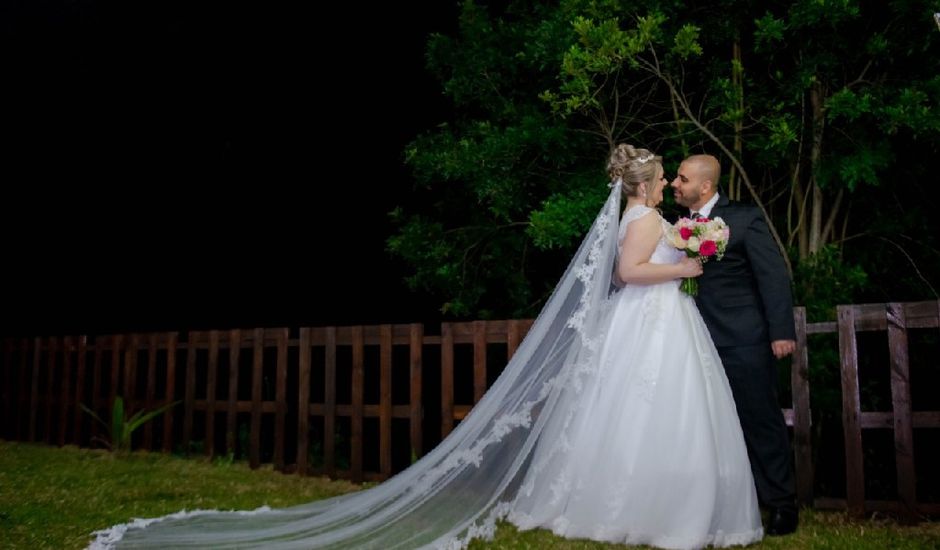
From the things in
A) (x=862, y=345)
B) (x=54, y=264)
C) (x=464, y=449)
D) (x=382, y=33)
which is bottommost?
(x=464, y=449)

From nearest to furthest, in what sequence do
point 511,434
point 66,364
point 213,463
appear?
point 511,434
point 213,463
point 66,364

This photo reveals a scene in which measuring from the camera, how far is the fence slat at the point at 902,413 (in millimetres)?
4602

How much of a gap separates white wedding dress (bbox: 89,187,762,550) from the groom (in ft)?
0.59

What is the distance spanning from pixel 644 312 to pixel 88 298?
1046 cm

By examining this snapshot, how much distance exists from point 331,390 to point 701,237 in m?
3.99

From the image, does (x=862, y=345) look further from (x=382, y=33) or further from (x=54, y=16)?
(x=54, y=16)

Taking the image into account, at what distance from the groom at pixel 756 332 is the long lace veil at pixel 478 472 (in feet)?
1.99

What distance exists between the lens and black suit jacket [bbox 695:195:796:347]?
4.22 m

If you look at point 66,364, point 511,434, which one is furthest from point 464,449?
point 66,364

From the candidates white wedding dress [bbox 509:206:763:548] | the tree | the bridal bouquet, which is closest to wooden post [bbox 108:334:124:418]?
the tree

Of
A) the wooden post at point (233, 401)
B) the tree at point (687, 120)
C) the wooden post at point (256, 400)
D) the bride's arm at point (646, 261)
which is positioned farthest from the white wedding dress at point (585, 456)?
the wooden post at point (233, 401)

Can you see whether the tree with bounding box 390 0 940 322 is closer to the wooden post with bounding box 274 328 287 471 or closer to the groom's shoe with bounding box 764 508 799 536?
the wooden post with bounding box 274 328 287 471

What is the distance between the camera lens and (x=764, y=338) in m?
4.31

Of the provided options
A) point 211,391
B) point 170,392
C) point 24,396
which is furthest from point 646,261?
point 24,396
